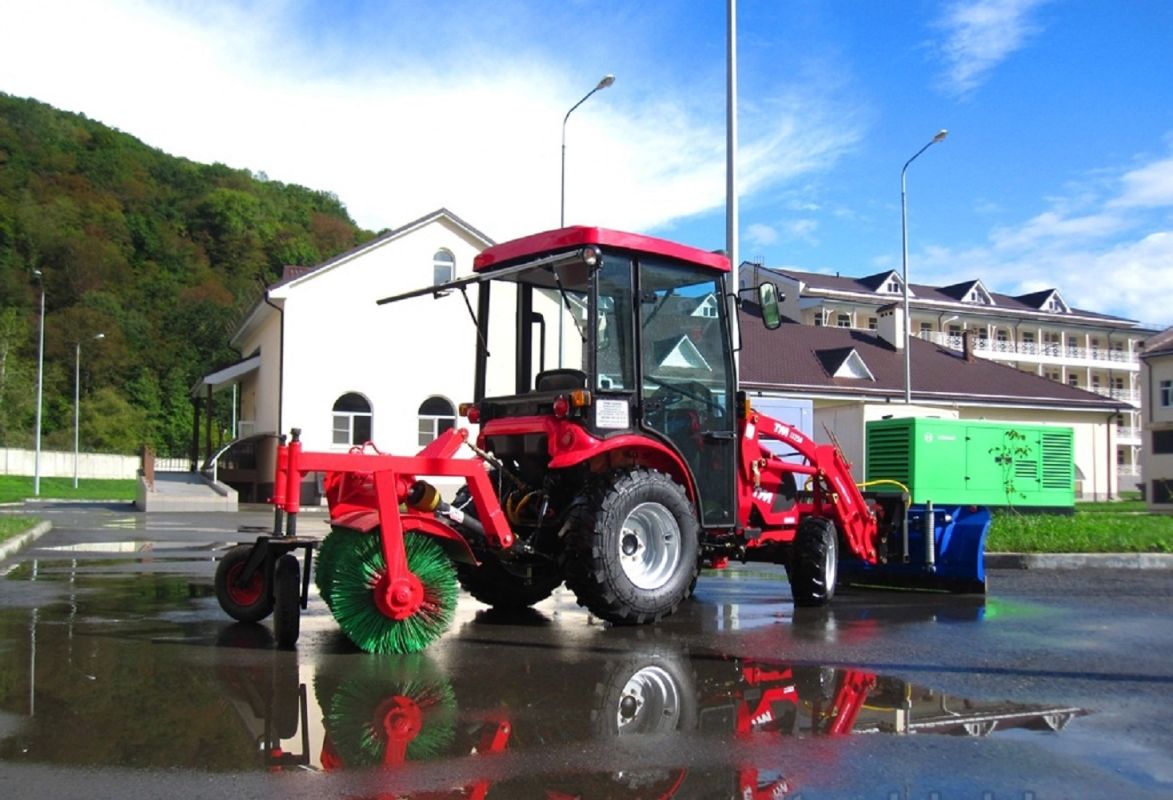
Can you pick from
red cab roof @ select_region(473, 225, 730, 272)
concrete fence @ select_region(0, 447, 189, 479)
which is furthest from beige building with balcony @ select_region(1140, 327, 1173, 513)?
red cab roof @ select_region(473, 225, 730, 272)

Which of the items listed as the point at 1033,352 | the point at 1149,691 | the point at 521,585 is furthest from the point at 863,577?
the point at 1033,352

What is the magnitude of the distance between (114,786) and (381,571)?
268 cm

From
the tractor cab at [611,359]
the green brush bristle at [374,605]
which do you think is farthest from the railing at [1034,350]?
the green brush bristle at [374,605]

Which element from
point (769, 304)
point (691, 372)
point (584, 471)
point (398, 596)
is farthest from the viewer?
point (769, 304)

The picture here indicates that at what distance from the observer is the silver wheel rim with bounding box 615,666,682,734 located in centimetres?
500

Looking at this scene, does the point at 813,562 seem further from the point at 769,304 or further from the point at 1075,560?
the point at 1075,560

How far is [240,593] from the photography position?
25.4 ft

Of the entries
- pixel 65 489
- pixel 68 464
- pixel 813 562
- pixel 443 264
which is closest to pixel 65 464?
pixel 68 464

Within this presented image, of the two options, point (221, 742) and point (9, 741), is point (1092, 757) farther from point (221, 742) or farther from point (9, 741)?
point (9, 741)

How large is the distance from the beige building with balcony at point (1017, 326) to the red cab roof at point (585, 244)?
191ft

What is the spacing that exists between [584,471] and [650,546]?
752 millimetres

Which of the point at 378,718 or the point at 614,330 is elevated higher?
the point at 614,330

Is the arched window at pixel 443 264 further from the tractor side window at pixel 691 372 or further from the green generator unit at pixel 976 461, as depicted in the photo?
the tractor side window at pixel 691 372

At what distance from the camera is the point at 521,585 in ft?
28.7
